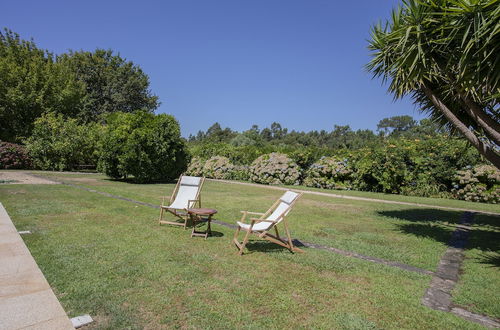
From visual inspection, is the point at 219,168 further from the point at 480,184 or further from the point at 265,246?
the point at 265,246

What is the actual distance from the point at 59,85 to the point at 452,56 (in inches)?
1287

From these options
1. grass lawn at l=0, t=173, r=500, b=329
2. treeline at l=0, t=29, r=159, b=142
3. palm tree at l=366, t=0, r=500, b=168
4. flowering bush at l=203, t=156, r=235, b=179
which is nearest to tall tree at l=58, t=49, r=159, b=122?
treeline at l=0, t=29, r=159, b=142

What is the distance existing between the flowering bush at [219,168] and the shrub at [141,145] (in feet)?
14.4

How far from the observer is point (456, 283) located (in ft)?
12.5

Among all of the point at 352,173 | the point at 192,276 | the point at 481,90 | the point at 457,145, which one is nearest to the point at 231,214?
the point at 192,276

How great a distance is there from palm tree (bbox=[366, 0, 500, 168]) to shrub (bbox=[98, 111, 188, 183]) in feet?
36.1

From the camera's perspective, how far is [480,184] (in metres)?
11.9

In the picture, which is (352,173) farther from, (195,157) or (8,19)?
(8,19)

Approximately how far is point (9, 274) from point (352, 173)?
555 inches

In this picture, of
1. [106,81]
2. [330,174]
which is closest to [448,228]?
[330,174]

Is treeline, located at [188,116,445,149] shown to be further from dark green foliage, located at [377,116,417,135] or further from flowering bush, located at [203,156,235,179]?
flowering bush, located at [203,156,235,179]

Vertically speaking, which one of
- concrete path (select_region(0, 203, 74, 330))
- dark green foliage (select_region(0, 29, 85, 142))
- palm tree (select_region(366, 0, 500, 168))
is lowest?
concrete path (select_region(0, 203, 74, 330))

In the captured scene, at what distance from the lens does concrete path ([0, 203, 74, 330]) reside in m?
2.56

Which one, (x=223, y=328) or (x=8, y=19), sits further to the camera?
(x=8, y=19)
